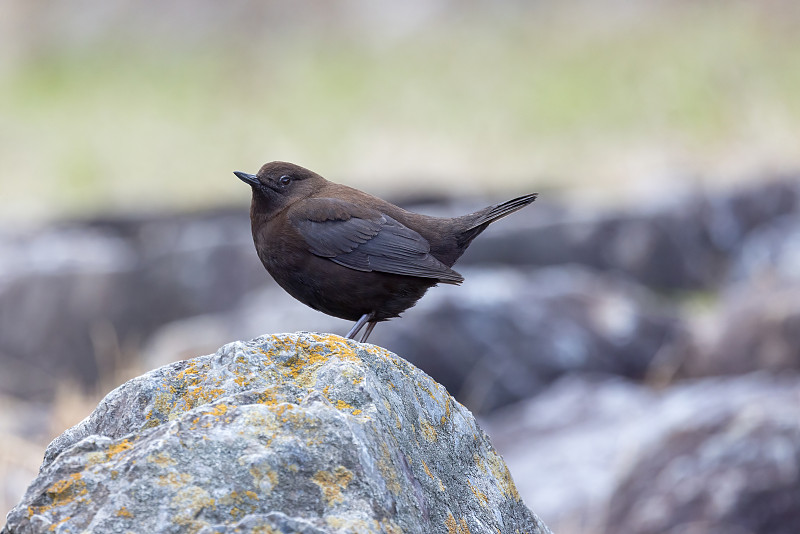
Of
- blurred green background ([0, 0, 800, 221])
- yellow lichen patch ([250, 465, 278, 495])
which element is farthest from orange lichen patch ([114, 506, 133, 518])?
blurred green background ([0, 0, 800, 221])

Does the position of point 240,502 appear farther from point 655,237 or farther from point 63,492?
point 655,237

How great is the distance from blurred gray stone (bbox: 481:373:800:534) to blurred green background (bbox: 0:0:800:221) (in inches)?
193

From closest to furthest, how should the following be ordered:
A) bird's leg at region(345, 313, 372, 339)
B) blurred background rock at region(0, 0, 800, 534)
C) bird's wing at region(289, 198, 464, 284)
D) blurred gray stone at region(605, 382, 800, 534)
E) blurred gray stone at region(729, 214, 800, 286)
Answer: bird's leg at region(345, 313, 372, 339), bird's wing at region(289, 198, 464, 284), blurred gray stone at region(605, 382, 800, 534), blurred background rock at region(0, 0, 800, 534), blurred gray stone at region(729, 214, 800, 286)

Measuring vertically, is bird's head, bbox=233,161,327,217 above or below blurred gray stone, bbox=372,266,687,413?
above

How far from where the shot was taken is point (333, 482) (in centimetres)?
225

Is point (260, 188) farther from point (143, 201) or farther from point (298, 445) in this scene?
point (143, 201)

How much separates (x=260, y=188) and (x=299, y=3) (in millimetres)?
29418

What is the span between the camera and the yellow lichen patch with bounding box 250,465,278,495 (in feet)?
7.23

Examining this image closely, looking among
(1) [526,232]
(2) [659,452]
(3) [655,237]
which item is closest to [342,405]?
(2) [659,452]

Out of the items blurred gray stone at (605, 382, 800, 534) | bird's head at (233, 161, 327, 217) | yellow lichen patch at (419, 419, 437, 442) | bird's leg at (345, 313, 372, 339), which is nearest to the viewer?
yellow lichen patch at (419, 419, 437, 442)

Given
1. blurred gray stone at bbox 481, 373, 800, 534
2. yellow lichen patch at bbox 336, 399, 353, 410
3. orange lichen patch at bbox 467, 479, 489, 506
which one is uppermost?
yellow lichen patch at bbox 336, 399, 353, 410

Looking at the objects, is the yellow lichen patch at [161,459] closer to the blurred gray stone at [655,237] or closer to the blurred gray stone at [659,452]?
the blurred gray stone at [659,452]

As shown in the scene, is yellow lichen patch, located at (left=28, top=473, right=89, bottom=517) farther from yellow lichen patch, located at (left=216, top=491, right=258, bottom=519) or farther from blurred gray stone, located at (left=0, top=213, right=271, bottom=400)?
blurred gray stone, located at (left=0, top=213, right=271, bottom=400)

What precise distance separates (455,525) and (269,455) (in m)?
0.59
